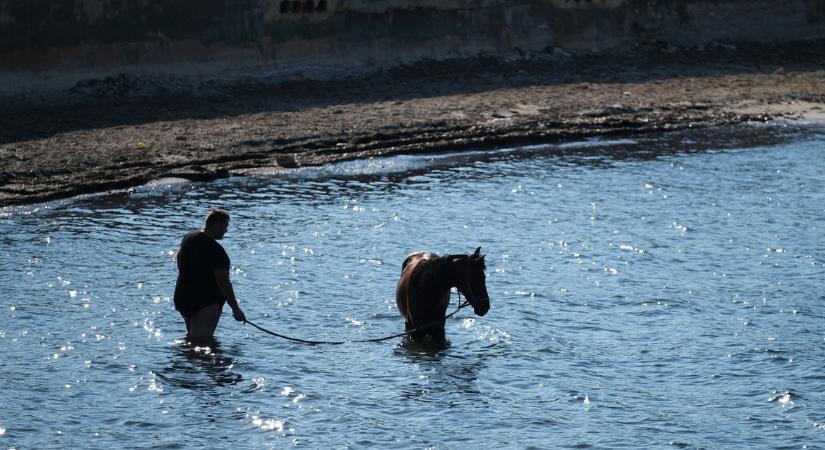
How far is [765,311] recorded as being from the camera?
569 inches

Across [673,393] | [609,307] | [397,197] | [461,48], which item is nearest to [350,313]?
[609,307]

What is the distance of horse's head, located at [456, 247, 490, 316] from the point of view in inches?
474

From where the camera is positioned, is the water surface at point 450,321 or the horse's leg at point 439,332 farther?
the horse's leg at point 439,332

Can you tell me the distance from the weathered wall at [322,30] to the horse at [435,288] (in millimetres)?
12479

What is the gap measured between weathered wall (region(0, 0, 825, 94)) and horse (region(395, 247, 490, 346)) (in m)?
12.5

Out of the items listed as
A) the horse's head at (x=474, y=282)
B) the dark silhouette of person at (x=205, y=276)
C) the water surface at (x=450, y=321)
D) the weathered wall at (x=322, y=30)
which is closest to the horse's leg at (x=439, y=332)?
the water surface at (x=450, y=321)

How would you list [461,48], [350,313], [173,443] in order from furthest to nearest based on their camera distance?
[461,48] < [350,313] < [173,443]

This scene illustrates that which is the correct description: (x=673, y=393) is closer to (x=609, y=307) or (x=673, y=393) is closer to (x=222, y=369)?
(x=609, y=307)

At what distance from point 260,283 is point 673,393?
18.1ft

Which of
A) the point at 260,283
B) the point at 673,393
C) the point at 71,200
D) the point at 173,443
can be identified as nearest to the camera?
the point at 173,443

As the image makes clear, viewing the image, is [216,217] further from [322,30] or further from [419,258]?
[322,30]

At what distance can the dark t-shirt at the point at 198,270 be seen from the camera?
12.1m

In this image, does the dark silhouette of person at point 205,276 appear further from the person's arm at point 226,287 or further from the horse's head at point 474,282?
the horse's head at point 474,282

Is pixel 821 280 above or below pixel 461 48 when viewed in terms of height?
below
